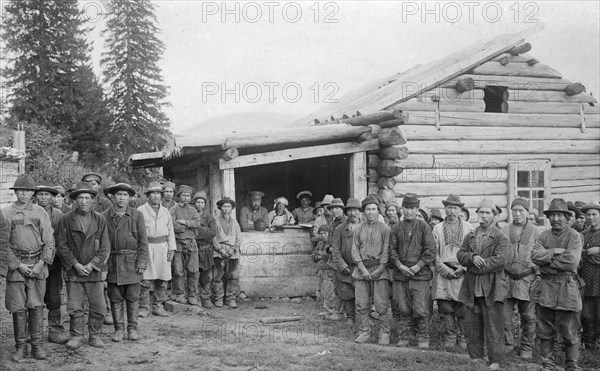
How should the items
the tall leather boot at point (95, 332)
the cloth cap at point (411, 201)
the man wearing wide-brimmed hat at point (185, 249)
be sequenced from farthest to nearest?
the man wearing wide-brimmed hat at point (185, 249) → the cloth cap at point (411, 201) → the tall leather boot at point (95, 332)

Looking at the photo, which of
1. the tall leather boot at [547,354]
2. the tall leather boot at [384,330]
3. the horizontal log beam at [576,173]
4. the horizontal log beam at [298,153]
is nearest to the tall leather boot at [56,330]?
the tall leather boot at [384,330]

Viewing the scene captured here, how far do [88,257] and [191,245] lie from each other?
290 centimetres

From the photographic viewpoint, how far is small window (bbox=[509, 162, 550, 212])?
13.1 metres

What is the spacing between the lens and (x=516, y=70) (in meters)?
13.3

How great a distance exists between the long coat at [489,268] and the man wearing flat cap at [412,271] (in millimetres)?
762

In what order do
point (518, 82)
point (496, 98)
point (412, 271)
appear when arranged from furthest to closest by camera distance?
point (496, 98)
point (518, 82)
point (412, 271)

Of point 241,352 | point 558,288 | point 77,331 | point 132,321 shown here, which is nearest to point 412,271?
point 558,288

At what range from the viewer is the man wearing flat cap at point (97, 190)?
29.4ft

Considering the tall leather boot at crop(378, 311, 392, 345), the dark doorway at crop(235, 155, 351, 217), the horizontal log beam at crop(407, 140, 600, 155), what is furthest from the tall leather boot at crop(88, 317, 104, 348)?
the dark doorway at crop(235, 155, 351, 217)

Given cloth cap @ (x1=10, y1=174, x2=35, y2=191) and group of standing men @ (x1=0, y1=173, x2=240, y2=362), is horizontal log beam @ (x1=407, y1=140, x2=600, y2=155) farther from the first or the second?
cloth cap @ (x1=10, y1=174, x2=35, y2=191)

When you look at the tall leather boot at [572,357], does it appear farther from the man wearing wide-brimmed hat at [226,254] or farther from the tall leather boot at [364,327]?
the man wearing wide-brimmed hat at [226,254]

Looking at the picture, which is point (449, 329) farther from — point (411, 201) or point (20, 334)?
point (20, 334)

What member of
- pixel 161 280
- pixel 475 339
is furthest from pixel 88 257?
pixel 475 339

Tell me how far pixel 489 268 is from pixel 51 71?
1129 inches
